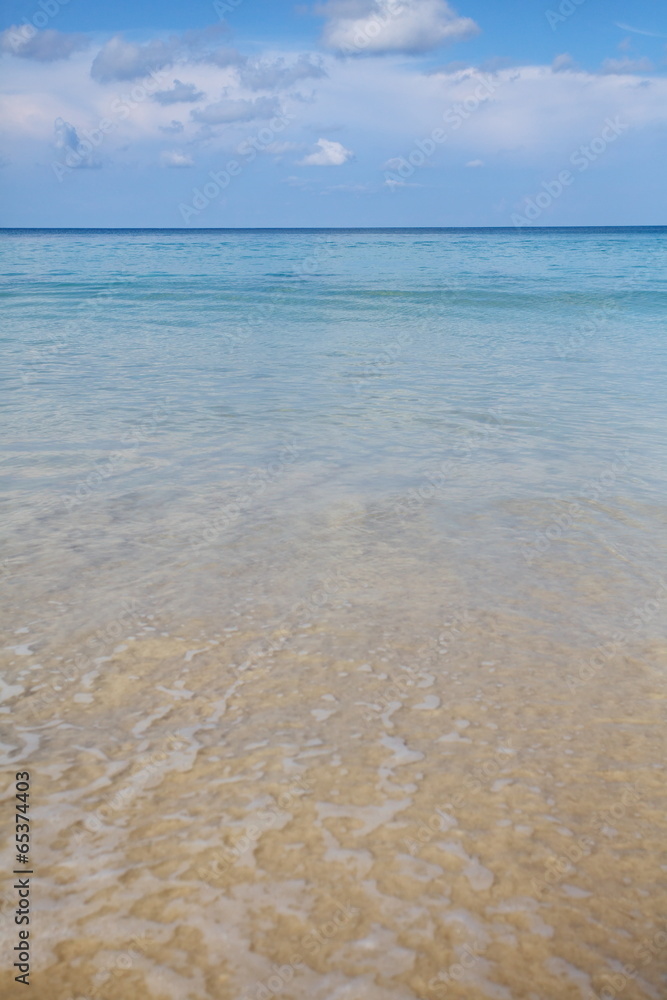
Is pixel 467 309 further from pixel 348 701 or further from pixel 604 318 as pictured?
pixel 348 701

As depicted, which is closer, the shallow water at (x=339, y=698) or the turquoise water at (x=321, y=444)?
the shallow water at (x=339, y=698)

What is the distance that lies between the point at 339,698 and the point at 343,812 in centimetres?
67

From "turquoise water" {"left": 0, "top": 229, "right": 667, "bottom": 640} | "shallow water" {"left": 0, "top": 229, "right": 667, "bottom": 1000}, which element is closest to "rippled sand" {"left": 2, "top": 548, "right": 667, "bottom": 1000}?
"shallow water" {"left": 0, "top": 229, "right": 667, "bottom": 1000}

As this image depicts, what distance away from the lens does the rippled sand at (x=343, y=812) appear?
206 centimetres

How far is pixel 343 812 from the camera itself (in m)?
2.57

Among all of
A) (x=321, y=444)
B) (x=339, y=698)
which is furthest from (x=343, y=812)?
(x=321, y=444)

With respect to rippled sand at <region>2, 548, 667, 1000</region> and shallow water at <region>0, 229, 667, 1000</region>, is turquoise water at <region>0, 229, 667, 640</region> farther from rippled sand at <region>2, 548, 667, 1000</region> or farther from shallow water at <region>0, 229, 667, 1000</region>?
rippled sand at <region>2, 548, 667, 1000</region>

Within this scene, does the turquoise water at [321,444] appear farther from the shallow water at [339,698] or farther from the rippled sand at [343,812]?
the rippled sand at [343,812]

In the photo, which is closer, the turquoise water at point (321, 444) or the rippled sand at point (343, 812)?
the rippled sand at point (343, 812)

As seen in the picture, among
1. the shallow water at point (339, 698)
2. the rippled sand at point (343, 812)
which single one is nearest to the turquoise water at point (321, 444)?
the shallow water at point (339, 698)

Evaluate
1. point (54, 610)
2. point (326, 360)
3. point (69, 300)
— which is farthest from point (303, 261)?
point (54, 610)

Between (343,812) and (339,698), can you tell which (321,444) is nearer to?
(339,698)

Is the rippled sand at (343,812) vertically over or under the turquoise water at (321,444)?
under

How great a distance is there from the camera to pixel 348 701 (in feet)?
10.4
